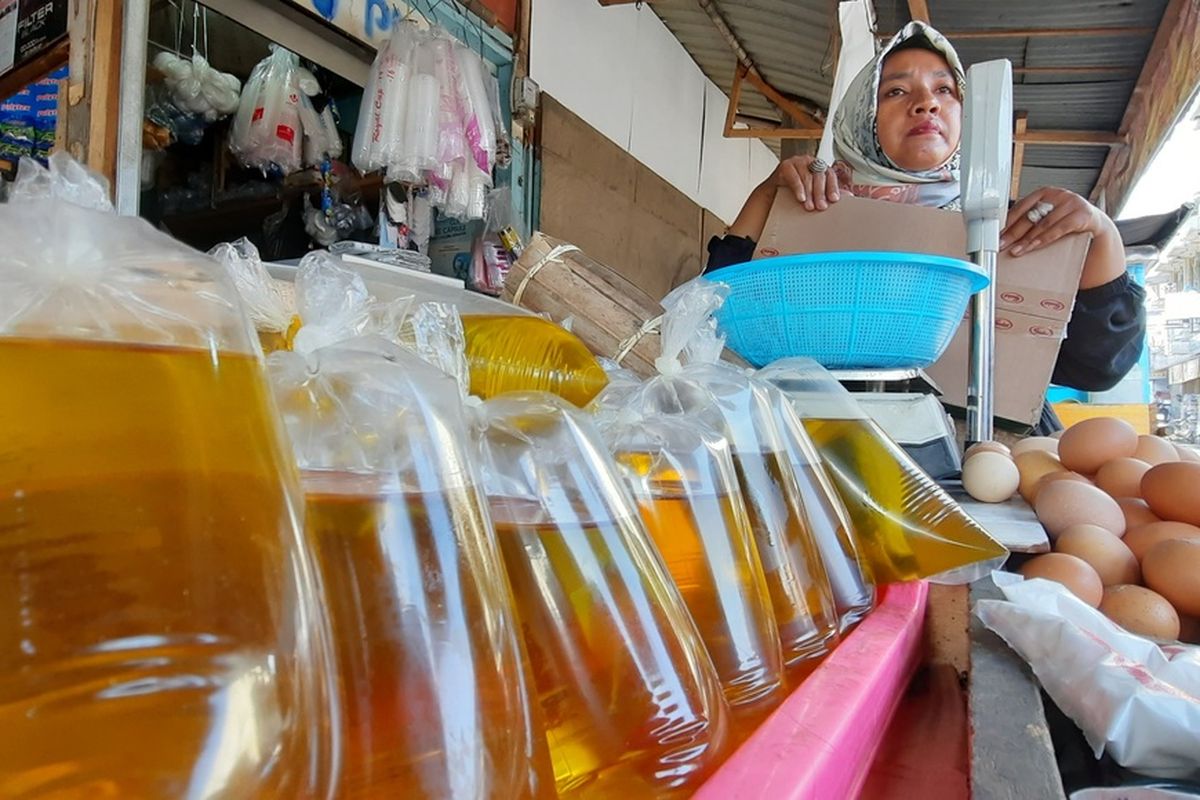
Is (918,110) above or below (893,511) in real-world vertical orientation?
above

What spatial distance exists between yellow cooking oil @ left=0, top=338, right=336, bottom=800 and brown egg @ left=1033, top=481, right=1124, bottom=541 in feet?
3.72

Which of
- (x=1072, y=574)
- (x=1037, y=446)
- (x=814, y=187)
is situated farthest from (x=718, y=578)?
(x=814, y=187)

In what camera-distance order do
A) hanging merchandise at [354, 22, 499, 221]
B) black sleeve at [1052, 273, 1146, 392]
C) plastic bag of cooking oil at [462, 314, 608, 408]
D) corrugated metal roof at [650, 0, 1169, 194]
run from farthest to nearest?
corrugated metal roof at [650, 0, 1169, 194]
hanging merchandise at [354, 22, 499, 221]
black sleeve at [1052, 273, 1146, 392]
plastic bag of cooking oil at [462, 314, 608, 408]

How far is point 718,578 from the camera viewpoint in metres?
0.57

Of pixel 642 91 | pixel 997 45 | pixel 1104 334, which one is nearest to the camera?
pixel 1104 334

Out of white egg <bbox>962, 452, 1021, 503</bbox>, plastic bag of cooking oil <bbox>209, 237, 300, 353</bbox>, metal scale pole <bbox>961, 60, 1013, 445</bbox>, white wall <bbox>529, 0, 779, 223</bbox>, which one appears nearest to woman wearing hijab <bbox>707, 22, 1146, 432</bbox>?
metal scale pole <bbox>961, 60, 1013, 445</bbox>

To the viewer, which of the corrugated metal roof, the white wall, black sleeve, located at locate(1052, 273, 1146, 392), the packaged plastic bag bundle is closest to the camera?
the packaged plastic bag bundle

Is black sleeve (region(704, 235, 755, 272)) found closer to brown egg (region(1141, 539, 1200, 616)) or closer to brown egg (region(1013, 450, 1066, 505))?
brown egg (region(1013, 450, 1066, 505))

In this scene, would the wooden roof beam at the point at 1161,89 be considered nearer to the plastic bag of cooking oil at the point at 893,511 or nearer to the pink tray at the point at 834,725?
the plastic bag of cooking oil at the point at 893,511

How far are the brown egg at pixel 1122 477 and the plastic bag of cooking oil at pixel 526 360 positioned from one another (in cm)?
93

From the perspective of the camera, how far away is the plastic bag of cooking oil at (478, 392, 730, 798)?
1.37ft

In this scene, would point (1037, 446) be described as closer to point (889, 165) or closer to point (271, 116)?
point (889, 165)

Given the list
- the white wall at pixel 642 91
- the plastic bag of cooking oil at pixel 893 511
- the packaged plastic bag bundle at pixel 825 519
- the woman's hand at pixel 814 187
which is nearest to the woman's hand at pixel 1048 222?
the woman's hand at pixel 814 187

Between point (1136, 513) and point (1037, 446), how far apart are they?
0.92ft
